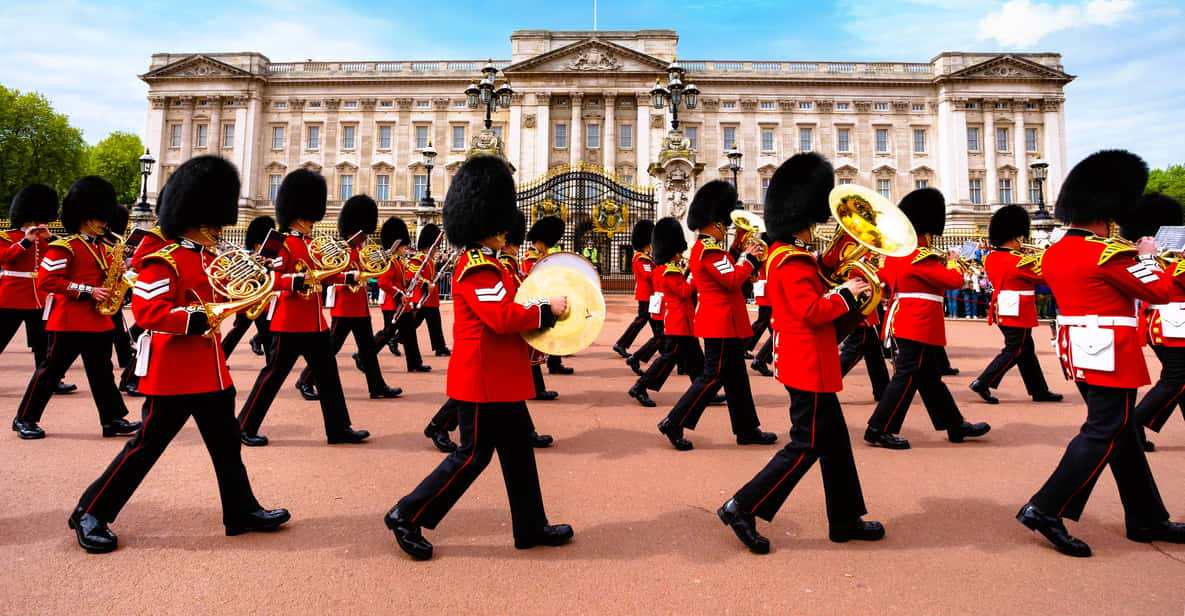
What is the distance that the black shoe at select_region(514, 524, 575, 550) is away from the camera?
319 cm

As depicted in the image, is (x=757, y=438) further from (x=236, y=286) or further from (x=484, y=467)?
(x=236, y=286)

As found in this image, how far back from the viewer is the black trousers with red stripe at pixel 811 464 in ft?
10.5

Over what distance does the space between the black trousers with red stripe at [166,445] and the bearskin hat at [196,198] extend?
0.90 meters

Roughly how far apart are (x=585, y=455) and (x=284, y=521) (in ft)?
7.13

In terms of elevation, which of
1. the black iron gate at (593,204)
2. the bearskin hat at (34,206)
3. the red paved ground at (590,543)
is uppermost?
the black iron gate at (593,204)

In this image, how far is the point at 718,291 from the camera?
538 centimetres

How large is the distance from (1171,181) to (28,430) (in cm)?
7316

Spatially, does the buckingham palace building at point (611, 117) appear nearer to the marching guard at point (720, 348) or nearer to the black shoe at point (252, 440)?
the marching guard at point (720, 348)

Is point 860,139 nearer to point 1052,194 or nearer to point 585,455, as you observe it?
point 1052,194

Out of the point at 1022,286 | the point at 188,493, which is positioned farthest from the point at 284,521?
the point at 1022,286

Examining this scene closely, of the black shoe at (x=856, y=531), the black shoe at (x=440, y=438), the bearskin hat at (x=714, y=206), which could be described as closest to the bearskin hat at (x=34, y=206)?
the black shoe at (x=440, y=438)

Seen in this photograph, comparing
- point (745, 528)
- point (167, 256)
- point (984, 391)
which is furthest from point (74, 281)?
point (984, 391)

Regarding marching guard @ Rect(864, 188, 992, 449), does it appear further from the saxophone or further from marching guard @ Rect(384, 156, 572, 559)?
the saxophone

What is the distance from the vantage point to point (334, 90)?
45.2m
